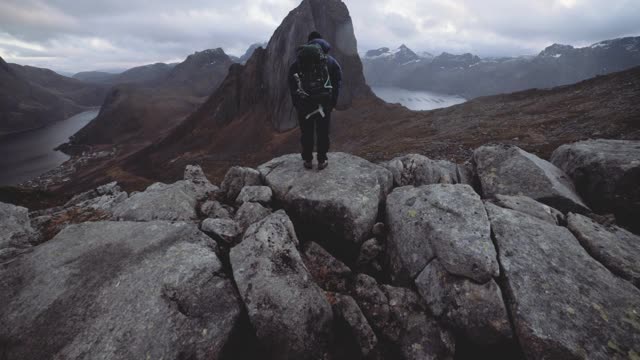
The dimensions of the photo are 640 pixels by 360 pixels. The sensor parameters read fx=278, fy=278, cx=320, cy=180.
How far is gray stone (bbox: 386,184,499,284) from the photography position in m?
6.67

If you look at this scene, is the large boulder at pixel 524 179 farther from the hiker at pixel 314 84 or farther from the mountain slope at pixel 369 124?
the mountain slope at pixel 369 124

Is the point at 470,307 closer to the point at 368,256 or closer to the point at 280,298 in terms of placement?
the point at 368,256

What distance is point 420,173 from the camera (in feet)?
37.6

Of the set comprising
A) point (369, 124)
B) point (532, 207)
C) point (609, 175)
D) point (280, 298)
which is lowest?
point (369, 124)

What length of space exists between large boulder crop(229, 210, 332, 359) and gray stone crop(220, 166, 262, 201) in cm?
436

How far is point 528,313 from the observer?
5762mm

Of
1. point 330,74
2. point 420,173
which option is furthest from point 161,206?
point 420,173

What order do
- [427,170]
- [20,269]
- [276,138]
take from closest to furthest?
1. [20,269]
2. [427,170]
3. [276,138]

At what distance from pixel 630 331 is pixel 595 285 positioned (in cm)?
100

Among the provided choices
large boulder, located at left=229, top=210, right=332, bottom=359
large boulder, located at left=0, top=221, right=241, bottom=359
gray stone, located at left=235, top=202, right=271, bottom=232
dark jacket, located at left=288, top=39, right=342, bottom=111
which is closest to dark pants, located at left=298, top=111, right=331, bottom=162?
dark jacket, located at left=288, top=39, right=342, bottom=111

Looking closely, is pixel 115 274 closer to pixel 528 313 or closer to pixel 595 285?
pixel 528 313

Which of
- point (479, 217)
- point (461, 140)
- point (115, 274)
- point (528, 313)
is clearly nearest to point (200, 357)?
point (115, 274)

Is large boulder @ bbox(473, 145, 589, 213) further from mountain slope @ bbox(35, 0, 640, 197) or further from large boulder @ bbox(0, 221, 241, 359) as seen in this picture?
mountain slope @ bbox(35, 0, 640, 197)

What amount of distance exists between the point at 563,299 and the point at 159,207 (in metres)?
11.2
